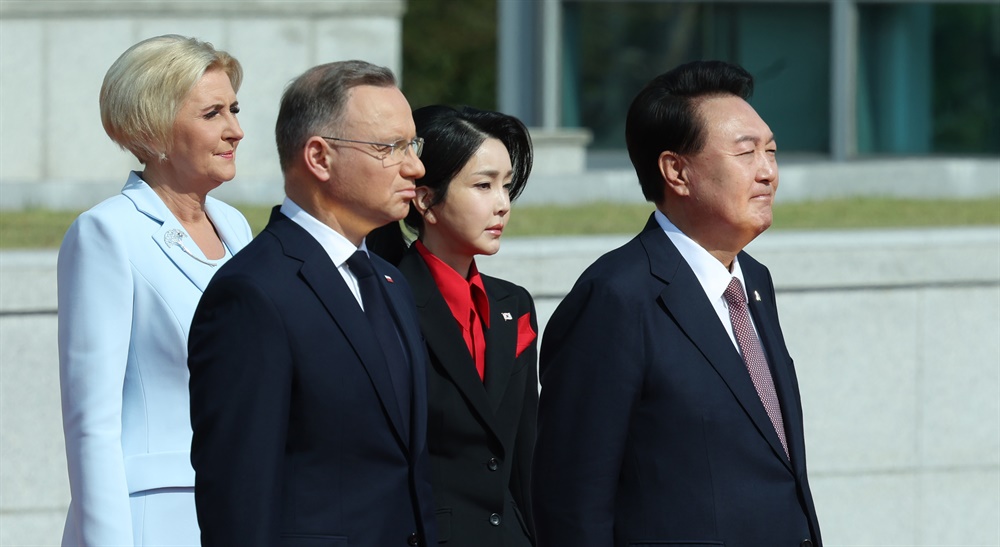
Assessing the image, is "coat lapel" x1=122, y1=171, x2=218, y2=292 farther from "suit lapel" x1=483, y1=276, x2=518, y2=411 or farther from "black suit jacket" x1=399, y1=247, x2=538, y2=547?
"suit lapel" x1=483, y1=276, x2=518, y2=411

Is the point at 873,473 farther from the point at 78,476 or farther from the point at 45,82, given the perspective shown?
the point at 45,82

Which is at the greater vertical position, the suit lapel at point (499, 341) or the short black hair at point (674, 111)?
the short black hair at point (674, 111)

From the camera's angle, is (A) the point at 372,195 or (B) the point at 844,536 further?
(B) the point at 844,536

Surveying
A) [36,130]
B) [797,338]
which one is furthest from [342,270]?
[36,130]

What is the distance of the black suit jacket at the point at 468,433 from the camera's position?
3904mm

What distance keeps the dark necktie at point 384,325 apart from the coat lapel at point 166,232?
573 mm

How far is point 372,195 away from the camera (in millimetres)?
3141

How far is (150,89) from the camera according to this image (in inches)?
142

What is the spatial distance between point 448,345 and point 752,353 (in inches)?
36.5

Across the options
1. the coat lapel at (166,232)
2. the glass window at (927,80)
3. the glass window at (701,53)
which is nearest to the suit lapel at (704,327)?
the coat lapel at (166,232)

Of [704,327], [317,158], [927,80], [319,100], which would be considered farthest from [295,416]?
[927,80]

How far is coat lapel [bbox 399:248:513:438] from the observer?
3.94 meters

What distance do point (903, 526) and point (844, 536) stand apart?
0.94ft

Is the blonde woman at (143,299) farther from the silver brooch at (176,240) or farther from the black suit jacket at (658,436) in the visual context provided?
the black suit jacket at (658,436)
